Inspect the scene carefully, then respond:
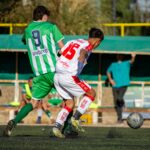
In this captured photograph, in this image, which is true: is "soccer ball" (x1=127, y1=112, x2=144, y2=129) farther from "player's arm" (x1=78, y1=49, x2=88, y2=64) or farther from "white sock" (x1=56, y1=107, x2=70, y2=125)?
"player's arm" (x1=78, y1=49, x2=88, y2=64)

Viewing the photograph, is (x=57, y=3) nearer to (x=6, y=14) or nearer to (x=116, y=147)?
(x=6, y=14)

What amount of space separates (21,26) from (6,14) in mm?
941

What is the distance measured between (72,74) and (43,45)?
27.0 inches

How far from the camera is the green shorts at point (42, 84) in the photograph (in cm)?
1258

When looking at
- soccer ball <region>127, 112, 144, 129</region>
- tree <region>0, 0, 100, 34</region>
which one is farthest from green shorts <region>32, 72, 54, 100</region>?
tree <region>0, 0, 100, 34</region>

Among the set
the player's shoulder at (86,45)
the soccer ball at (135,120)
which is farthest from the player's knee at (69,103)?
the soccer ball at (135,120)

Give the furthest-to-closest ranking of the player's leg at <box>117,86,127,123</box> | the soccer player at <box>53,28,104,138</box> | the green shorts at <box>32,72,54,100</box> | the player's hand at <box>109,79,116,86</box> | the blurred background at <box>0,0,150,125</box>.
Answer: the blurred background at <box>0,0,150,125</box>, the player's hand at <box>109,79,116,86</box>, the player's leg at <box>117,86,127,123</box>, the green shorts at <box>32,72,54,100</box>, the soccer player at <box>53,28,104,138</box>

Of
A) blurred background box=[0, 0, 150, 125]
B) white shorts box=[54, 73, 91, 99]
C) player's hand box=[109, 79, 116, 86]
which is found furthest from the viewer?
blurred background box=[0, 0, 150, 125]

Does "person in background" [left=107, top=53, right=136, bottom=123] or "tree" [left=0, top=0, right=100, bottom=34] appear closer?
"person in background" [left=107, top=53, right=136, bottom=123]

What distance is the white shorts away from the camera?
1224 cm

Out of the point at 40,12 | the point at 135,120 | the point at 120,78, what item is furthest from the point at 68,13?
the point at 40,12

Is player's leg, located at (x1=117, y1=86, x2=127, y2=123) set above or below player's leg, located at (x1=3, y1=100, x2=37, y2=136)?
below

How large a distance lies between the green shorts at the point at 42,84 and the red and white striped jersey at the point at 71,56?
378 mm

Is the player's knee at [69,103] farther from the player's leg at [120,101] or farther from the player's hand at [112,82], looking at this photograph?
the player's hand at [112,82]
